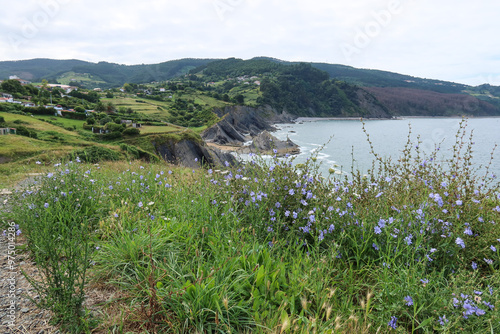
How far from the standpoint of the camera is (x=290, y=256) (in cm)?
323

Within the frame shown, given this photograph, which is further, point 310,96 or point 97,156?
point 310,96

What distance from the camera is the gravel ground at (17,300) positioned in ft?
7.90

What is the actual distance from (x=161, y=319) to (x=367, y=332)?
1.84m

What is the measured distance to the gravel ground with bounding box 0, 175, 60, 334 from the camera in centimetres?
241

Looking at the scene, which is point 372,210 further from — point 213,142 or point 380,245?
point 213,142

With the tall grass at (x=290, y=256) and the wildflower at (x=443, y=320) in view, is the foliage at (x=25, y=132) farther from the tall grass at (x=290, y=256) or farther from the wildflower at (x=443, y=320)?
the wildflower at (x=443, y=320)

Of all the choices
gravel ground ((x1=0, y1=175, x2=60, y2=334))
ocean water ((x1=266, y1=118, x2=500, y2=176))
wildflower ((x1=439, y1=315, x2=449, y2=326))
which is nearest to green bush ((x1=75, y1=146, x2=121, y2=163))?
gravel ground ((x1=0, y1=175, x2=60, y2=334))

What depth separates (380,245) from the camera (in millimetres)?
3268

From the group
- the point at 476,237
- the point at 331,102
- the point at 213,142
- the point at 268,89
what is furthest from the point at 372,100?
the point at 476,237

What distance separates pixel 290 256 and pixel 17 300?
291cm

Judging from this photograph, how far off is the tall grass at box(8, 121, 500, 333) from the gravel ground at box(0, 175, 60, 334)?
11.6 inches

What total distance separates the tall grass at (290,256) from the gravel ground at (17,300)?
0.96 feet

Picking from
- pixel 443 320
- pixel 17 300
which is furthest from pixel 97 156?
pixel 443 320

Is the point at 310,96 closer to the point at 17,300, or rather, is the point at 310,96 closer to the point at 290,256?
the point at 290,256
